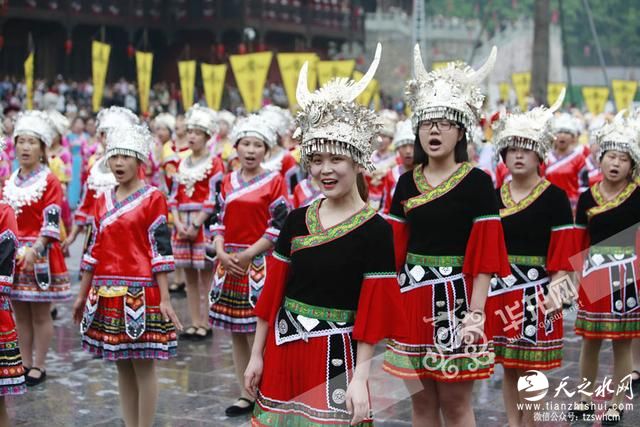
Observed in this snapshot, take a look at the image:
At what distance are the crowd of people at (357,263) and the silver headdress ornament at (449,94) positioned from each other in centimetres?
1

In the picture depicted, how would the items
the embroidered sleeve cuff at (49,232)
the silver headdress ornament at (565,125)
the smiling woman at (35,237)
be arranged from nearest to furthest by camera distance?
the embroidered sleeve cuff at (49,232)
the smiling woman at (35,237)
the silver headdress ornament at (565,125)

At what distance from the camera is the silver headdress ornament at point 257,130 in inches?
280

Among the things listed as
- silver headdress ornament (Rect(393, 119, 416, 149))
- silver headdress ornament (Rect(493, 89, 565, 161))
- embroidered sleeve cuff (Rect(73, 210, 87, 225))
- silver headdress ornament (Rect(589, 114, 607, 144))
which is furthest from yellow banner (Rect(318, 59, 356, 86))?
silver headdress ornament (Rect(493, 89, 565, 161))

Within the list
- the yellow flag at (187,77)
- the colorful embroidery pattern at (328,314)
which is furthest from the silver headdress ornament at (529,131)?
the yellow flag at (187,77)

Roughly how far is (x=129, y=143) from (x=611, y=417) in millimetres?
3492

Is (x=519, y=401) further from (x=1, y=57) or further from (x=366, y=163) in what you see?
(x=1, y=57)

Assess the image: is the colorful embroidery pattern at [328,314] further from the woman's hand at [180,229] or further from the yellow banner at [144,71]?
the yellow banner at [144,71]

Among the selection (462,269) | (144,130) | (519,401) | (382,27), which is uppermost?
(382,27)

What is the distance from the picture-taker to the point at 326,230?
4250mm

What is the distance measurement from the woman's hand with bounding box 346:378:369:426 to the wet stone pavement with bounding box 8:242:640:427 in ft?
8.56

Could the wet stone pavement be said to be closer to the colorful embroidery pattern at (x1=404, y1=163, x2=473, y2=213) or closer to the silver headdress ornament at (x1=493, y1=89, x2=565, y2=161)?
the silver headdress ornament at (x1=493, y1=89, x2=565, y2=161)

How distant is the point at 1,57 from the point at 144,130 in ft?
86.1

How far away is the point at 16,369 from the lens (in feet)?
17.8

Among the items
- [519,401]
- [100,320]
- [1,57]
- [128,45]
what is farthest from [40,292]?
[128,45]
